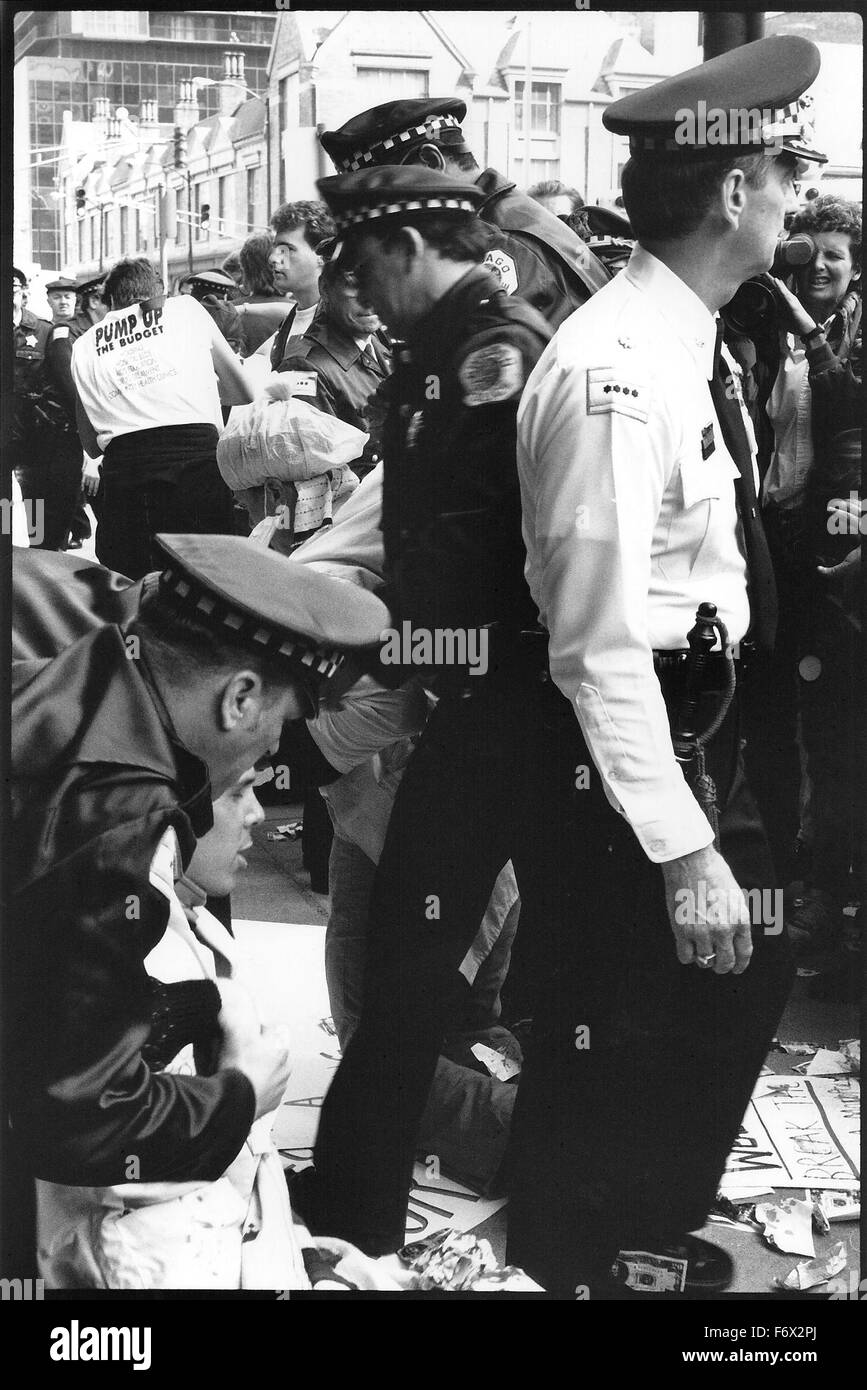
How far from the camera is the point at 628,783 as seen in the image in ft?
10.1

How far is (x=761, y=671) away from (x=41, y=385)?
1.47 m

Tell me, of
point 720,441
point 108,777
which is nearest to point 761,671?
point 720,441

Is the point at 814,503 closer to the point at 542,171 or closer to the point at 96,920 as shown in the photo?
the point at 542,171

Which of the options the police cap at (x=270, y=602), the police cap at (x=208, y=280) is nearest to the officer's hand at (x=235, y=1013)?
the police cap at (x=270, y=602)

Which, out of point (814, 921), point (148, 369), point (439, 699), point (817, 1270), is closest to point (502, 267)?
point (148, 369)

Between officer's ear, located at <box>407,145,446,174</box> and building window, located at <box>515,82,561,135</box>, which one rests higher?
building window, located at <box>515,82,561,135</box>

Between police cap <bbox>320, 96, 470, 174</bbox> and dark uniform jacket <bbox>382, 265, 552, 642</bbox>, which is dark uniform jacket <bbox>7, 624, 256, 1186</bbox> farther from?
police cap <bbox>320, 96, 470, 174</bbox>

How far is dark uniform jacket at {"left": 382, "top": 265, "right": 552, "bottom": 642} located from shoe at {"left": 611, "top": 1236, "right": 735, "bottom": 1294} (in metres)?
1.24

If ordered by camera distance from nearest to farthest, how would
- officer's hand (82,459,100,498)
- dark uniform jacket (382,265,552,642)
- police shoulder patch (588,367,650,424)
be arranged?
police shoulder patch (588,367,650,424) < dark uniform jacket (382,265,552,642) < officer's hand (82,459,100,498)

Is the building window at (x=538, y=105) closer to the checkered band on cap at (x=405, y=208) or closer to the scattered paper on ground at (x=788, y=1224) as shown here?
the checkered band on cap at (x=405, y=208)

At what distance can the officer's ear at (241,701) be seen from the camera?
3207mm

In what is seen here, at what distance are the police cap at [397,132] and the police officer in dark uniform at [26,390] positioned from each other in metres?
0.64

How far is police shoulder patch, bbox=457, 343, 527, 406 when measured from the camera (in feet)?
10.3

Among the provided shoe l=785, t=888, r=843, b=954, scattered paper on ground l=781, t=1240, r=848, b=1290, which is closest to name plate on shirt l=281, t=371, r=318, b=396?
shoe l=785, t=888, r=843, b=954
